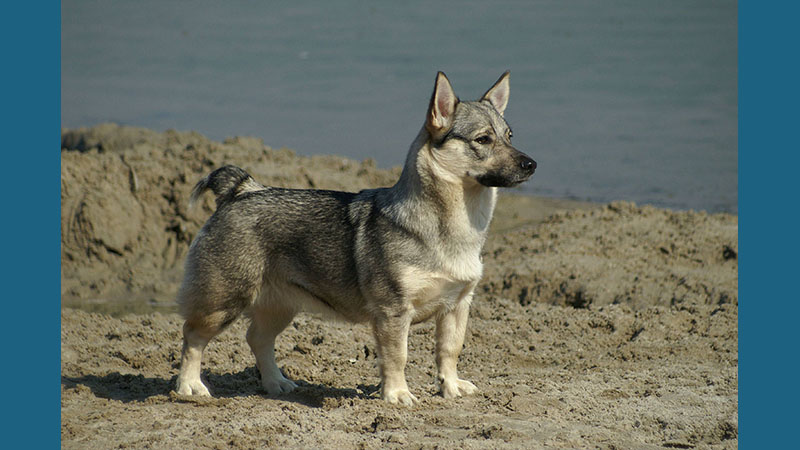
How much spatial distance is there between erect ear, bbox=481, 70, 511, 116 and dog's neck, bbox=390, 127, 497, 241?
2.21 feet

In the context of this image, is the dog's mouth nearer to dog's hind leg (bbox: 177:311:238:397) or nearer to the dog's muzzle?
the dog's muzzle

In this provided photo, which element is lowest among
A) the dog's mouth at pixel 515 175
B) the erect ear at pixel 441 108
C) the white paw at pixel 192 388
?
the white paw at pixel 192 388

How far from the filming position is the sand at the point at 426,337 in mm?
5531

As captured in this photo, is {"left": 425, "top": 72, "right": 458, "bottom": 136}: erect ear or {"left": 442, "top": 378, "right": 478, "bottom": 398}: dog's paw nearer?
{"left": 425, "top": 72, "right": 458, "bottom": 136}: erect ear

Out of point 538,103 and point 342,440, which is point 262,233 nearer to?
point 342,440

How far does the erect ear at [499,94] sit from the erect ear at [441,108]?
0.49 metres

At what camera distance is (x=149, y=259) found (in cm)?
1010

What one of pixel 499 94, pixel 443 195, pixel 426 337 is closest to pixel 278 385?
pixel 426 337

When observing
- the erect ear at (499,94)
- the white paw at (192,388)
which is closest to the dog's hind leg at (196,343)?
Result: the white paw at (192,388)

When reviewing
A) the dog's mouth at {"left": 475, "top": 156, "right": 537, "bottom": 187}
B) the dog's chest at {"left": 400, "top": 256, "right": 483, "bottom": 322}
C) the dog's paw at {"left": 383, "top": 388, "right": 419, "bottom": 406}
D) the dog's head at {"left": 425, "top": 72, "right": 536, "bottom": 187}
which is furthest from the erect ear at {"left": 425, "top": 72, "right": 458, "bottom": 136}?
the dog's paw at {"left": 383, "top": 388, "right": 419, "bottom": 406}

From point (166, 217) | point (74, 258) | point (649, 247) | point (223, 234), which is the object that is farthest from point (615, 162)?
point (223, 234)

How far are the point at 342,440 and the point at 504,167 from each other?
1.97m

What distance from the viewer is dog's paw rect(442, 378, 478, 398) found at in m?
6.21

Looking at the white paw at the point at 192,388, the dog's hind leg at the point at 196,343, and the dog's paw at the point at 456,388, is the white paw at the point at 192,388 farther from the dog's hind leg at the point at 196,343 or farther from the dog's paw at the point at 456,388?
the dog's paw at the point at 456,388
